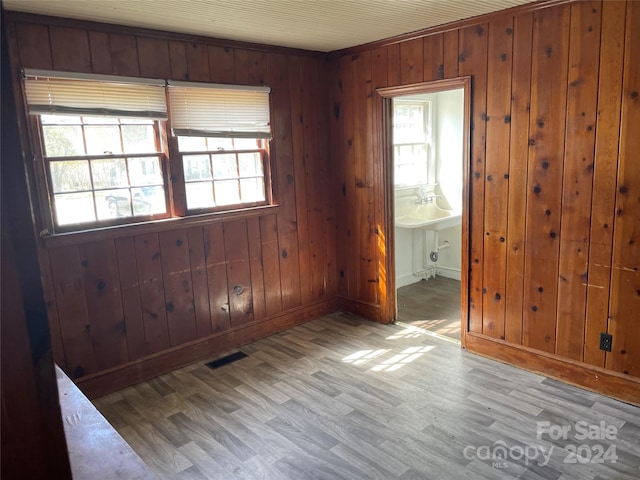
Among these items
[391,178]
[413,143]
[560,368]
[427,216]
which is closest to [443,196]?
[427,216]

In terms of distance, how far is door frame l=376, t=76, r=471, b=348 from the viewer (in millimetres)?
3400

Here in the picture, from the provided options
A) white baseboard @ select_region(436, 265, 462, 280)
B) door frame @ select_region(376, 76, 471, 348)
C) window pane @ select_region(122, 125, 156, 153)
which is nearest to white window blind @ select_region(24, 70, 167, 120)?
window pane @ select_region(122, 125, 156, 153)

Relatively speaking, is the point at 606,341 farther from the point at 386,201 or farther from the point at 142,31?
the point at 142,31

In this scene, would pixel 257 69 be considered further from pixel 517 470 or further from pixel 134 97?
pixel 517 470

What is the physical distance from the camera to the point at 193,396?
315cm

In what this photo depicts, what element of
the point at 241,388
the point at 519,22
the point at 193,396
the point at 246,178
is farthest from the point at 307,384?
the point at 519,22

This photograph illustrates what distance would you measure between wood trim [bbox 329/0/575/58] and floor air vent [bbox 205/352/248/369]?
2.68 m

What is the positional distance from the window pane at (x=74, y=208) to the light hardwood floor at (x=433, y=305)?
2.75m

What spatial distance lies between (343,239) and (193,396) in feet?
6.64

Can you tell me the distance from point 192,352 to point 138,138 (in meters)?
1.62

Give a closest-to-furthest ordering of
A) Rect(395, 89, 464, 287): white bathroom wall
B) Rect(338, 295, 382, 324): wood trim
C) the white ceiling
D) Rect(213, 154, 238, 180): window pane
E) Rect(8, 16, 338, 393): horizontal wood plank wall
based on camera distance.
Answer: the white ceiling
Rect(8, 16, 338, 393): horizontal wood plank wall
Rect(213, 154, 238, 180): window pane
Rect(338, 295, 382, 324): wood trim
Rect(395, 89, 464, 287): white bathroom wall

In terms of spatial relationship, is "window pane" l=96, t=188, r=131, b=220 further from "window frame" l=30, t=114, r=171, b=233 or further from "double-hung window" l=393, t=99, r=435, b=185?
"double-hung window" l=393, t=99, r=435, b=185

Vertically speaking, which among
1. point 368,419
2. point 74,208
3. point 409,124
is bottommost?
point 368,419

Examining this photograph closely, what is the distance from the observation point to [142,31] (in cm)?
312
